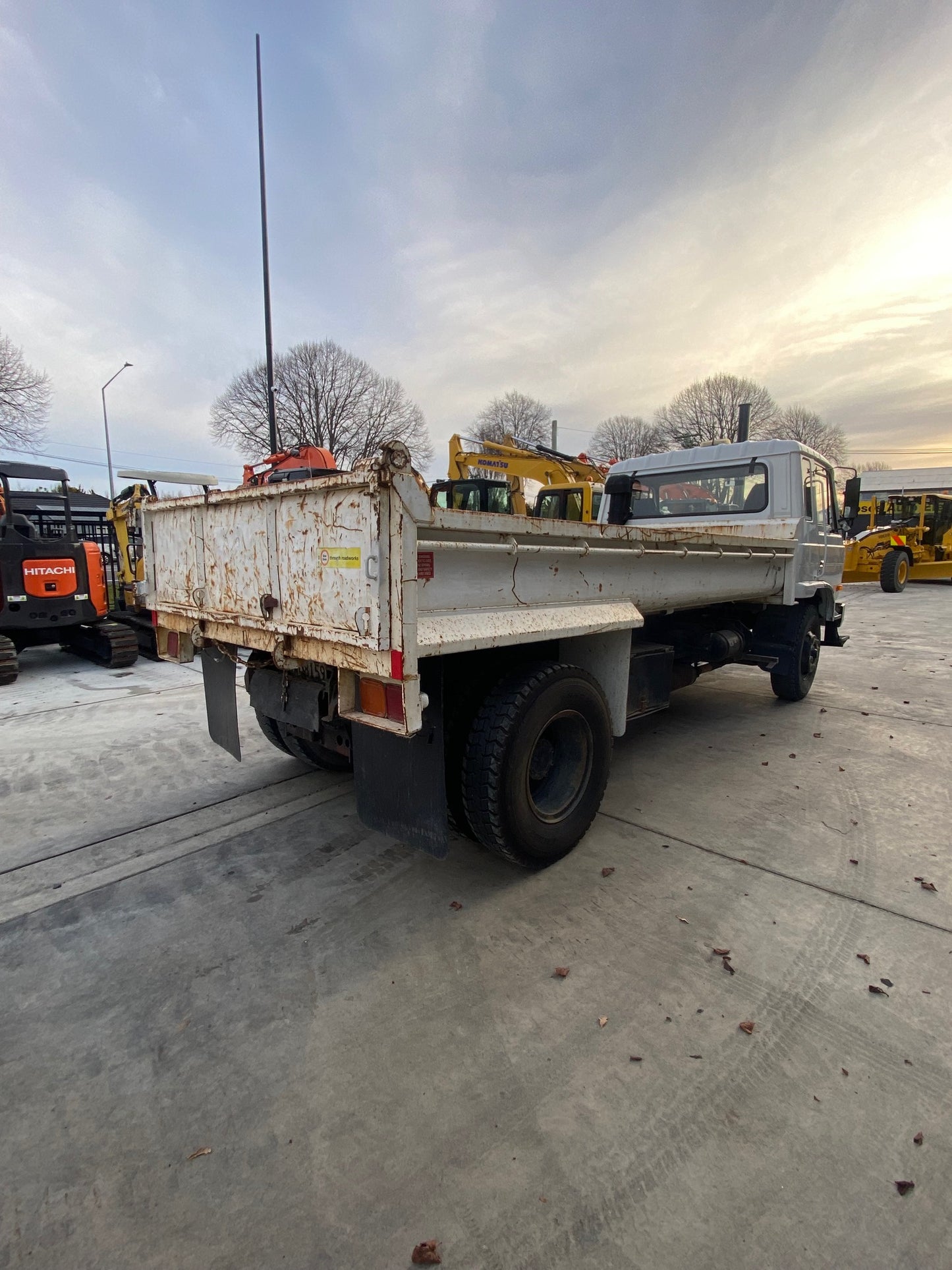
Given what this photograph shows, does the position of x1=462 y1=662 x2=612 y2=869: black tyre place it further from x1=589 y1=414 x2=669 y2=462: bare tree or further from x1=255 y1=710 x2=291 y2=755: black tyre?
x1=589 y1=414 x2=669 y2=462: bare tree

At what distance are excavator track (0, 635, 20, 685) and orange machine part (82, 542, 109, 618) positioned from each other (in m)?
1.20

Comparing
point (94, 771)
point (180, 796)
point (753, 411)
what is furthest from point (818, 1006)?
point (753, 411)

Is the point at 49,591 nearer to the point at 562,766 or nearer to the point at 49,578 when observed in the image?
the point at 49,578

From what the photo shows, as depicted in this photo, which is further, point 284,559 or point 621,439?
point 621,439

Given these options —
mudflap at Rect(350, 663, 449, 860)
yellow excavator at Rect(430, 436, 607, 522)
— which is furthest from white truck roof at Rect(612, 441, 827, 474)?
mudflap at Rect(350, 663, 449, 860)

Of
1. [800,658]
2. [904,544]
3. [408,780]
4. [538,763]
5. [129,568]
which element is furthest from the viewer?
[904,544]

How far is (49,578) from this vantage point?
7.89 meters

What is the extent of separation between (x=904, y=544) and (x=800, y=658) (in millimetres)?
15501

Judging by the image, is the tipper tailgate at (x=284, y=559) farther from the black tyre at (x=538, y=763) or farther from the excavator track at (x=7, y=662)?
the excavator track at (x=7, y=662)

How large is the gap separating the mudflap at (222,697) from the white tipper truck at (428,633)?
2 cm

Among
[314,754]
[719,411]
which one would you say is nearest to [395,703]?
[314,754]

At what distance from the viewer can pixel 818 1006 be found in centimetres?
228

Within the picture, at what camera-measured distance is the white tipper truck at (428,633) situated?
2.23 m

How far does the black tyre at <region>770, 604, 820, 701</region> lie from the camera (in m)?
6.06
